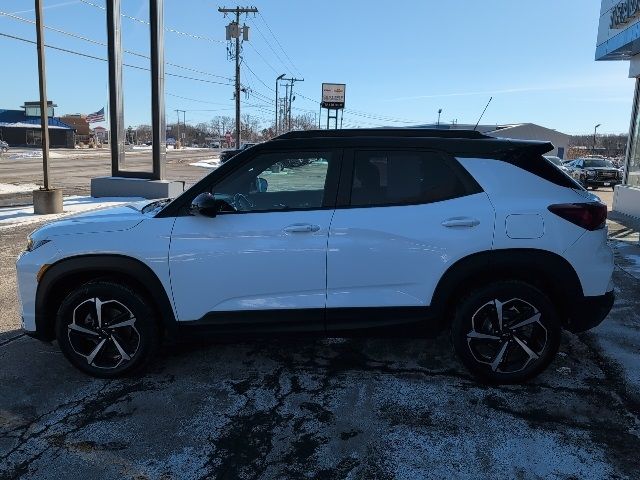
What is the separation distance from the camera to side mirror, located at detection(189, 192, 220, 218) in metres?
3.35

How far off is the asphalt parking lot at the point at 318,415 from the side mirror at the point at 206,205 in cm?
99

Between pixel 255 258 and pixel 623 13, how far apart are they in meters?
12.3

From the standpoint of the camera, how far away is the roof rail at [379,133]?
3703mm

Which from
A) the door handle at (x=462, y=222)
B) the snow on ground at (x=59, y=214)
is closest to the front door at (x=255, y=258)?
the door handle at (x=462, y=222)

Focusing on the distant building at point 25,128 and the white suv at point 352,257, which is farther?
the distant building at point 25,128

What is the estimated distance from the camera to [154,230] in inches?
138

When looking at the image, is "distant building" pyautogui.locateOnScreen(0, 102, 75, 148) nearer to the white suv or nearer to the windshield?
the windshield

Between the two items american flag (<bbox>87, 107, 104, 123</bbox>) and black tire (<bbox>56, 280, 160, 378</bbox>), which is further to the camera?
american flag (<bbox>87, 107, 104, 123</bbox>)

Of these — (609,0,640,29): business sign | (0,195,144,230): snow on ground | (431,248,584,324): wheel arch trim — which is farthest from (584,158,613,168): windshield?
(431,248,584,324): wheel arch trim

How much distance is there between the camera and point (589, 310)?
11.7 feet

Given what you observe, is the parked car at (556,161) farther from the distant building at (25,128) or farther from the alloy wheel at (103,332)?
the distant building at (25,128)

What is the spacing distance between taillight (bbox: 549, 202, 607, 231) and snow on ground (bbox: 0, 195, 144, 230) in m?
7.89

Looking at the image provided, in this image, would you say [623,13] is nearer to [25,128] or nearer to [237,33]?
[237,33]

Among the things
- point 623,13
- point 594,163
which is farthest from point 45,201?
point 594,163
